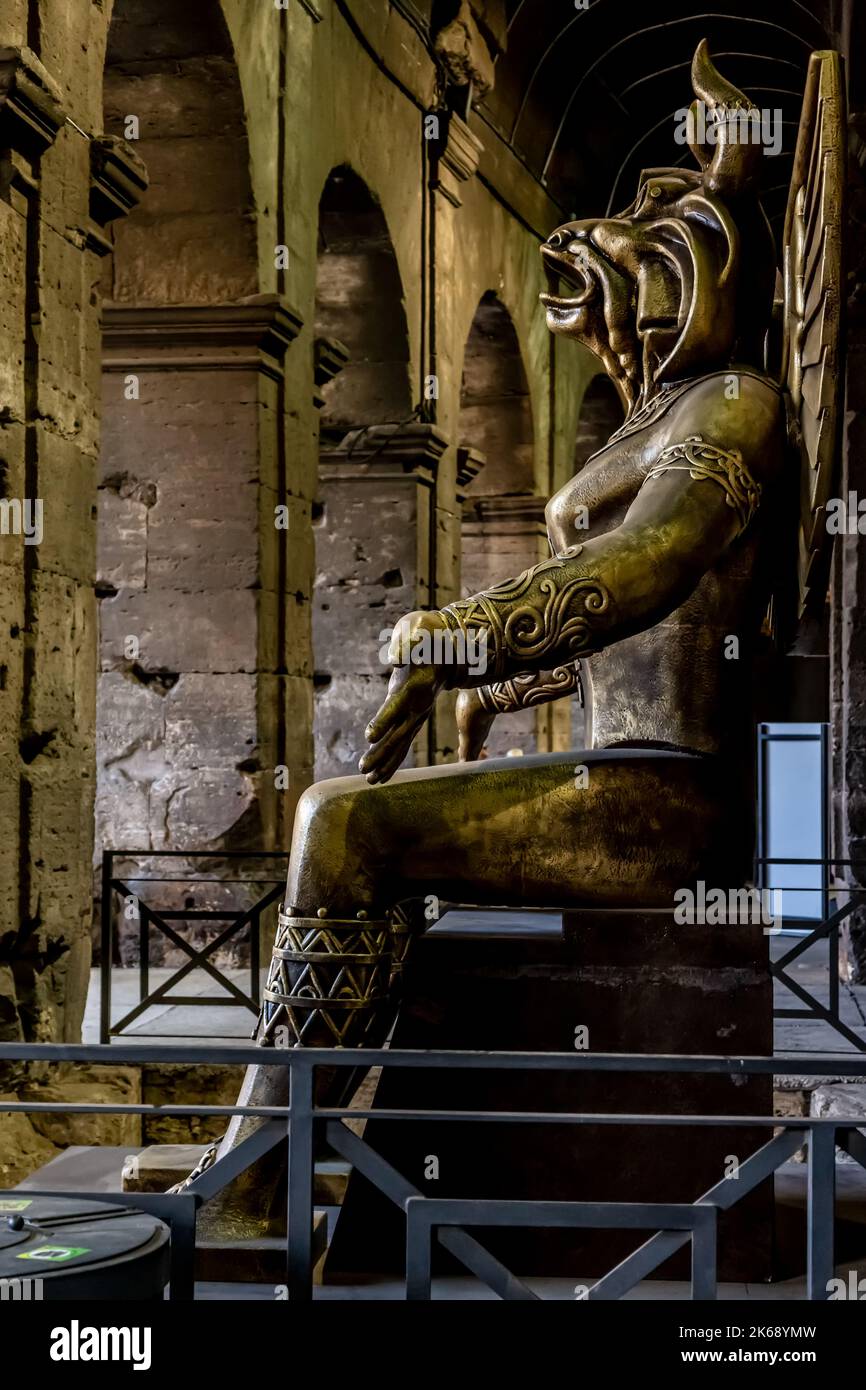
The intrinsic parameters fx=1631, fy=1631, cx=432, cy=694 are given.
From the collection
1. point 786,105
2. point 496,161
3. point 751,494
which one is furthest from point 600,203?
point 751,494

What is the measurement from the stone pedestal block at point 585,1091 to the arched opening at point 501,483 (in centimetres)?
1177

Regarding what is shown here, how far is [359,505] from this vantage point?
1141cm

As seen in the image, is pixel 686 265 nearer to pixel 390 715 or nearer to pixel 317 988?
pixel 390 715

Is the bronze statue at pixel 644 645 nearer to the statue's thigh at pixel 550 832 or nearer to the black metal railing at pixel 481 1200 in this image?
the statue's thigh at pixel 550 832

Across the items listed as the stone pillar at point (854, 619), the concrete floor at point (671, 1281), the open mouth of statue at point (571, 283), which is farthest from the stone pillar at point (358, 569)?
the concrete floor at point (671, 1281)

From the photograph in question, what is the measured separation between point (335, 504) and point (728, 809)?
8281 millimetres

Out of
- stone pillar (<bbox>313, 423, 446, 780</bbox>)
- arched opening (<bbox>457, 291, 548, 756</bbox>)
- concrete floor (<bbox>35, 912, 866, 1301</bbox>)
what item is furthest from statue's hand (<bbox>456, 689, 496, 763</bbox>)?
arched opening (<bbox>457, 291, 548, 756</bbox>)

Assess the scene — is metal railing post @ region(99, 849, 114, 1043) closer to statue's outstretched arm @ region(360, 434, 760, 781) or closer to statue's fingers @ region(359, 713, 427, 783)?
statue's fingers @ region(359, 713, 427, 783)

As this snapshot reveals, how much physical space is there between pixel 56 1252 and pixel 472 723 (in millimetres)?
2005

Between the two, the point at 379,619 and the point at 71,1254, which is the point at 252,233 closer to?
the point at 379,619

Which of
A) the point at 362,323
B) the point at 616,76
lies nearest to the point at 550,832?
the point at 362,323

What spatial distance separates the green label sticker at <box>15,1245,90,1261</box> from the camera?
95.4 inches

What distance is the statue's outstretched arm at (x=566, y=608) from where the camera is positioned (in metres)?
3.16

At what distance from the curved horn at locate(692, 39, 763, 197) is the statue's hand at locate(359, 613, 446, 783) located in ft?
4.11
